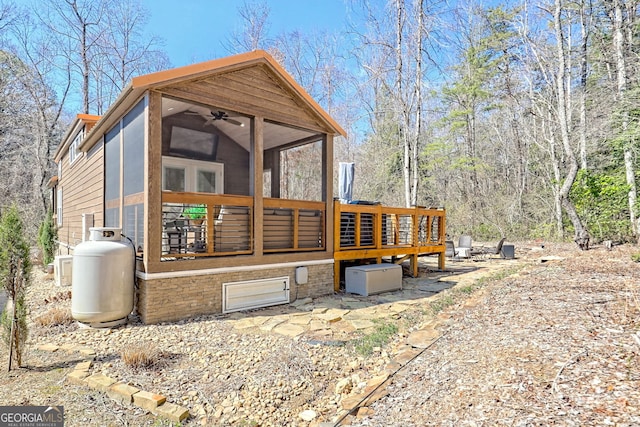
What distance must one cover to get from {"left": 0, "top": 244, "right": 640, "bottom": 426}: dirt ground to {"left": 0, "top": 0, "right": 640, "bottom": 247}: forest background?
32.9ft

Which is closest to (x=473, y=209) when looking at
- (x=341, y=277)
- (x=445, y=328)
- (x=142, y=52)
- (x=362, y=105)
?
(x=362, y=105)

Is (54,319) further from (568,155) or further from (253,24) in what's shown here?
(253,24)

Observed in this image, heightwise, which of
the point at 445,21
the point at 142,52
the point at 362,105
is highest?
the point at 142,52

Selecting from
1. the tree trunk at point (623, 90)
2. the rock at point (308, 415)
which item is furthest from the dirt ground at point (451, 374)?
the tree trunk at point (623, 90)

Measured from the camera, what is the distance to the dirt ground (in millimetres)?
2426

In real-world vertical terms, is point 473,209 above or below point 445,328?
above

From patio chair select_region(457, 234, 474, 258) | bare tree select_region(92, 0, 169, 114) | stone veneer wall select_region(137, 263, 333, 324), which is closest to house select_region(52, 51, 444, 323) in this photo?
stone veneer wall select_region(137, 263, 333, 324)

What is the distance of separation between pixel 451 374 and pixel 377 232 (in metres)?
5.12

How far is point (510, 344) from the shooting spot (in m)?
3.47

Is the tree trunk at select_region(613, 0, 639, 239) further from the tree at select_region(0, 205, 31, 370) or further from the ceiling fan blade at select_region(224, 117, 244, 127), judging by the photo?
the tree at select_region(0, 205, 31, 370)

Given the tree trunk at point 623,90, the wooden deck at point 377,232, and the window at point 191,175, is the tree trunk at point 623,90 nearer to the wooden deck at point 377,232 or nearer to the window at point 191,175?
the wooden deck at point 377,232

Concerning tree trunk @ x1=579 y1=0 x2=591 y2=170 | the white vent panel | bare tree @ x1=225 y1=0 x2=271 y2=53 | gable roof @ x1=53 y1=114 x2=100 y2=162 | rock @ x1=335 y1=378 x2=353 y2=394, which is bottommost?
rock @ x1=335 y1=378 x2=353 y2=394

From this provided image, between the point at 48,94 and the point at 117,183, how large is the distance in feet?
58.1

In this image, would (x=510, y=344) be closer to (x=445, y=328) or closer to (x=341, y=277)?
(x=445, y=328)
